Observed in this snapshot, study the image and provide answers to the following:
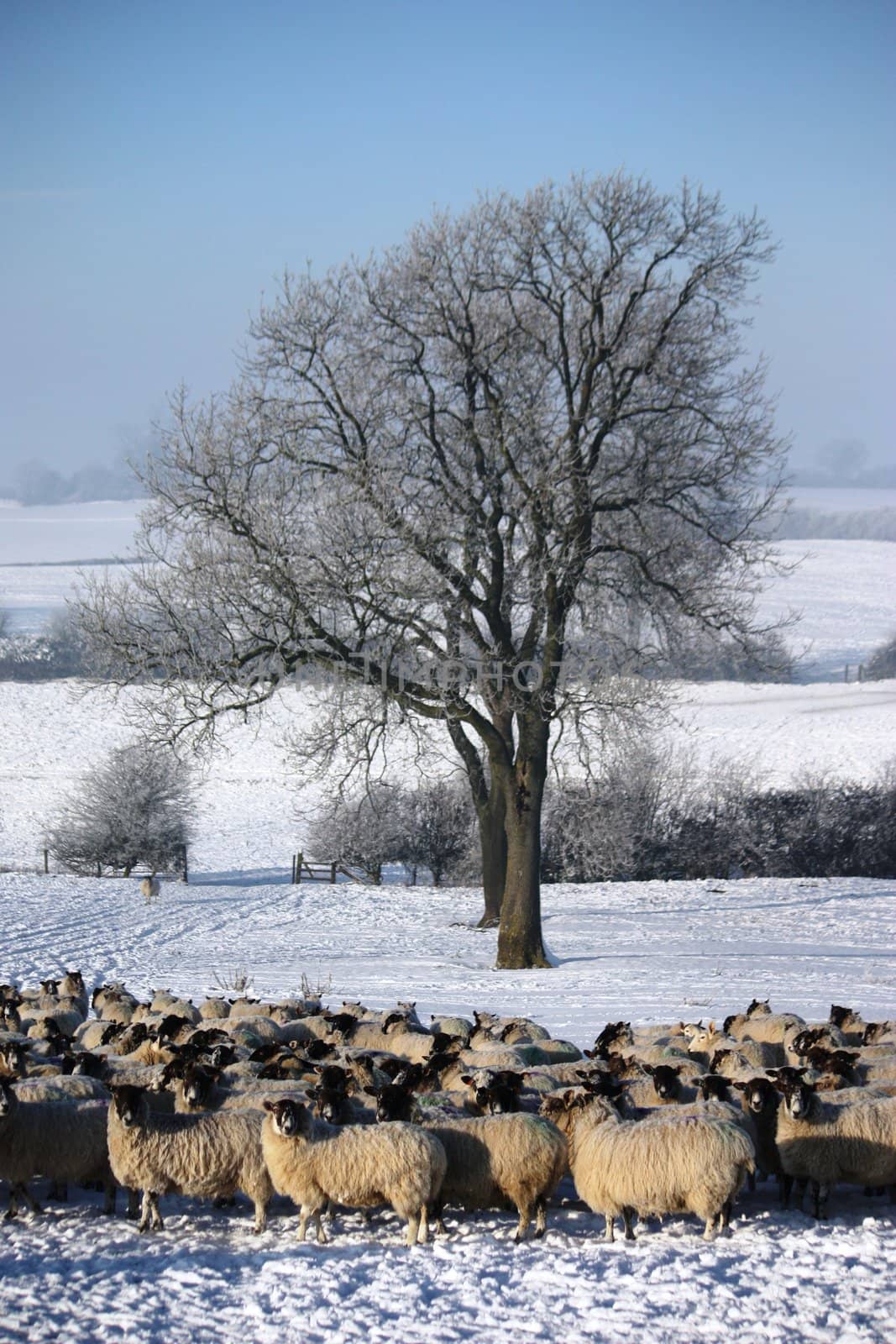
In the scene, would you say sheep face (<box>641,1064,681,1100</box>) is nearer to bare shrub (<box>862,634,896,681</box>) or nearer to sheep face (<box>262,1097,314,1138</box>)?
sheep face (<box>262,1097,314,1138</box>)

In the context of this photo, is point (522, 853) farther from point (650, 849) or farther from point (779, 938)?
point (650, 849)

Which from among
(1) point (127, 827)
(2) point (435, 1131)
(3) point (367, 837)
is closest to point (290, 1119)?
(2) point (435, 1131)

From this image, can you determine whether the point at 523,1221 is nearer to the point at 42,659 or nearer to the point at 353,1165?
the point at 353,1165

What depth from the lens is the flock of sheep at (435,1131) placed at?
725cm

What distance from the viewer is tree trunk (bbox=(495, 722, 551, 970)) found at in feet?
65.0

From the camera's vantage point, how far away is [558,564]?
19.3 metres

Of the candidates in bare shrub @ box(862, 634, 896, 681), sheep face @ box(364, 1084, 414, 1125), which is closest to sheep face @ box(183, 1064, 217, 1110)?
sheep face @ box(364, 1084, 414, 1125)

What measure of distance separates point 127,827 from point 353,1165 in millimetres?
33309

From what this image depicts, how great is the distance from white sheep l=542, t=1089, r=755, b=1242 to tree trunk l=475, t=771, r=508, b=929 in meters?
16.1

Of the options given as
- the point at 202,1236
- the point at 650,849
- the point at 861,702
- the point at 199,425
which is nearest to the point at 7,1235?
the point at 202,1236

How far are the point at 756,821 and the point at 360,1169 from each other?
31.4 meters

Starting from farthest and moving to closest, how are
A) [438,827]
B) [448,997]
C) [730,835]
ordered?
[438,827], [730,835], [448,997]

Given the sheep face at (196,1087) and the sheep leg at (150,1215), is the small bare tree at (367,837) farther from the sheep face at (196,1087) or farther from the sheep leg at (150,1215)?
the sheep leg at (150,1215)

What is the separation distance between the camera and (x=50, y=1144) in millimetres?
7734
